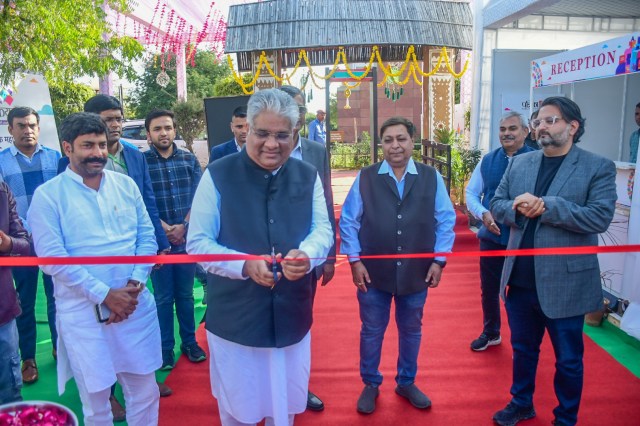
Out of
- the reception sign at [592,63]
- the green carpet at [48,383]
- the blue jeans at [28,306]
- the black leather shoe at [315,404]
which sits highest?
the reception sign at [592,63]

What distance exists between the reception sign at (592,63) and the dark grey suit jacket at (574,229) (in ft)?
7.79

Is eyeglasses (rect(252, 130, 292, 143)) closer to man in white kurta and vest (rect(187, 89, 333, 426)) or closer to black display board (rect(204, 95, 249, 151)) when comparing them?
man in white kurta and vest (rect(187, 89, 333, 426))

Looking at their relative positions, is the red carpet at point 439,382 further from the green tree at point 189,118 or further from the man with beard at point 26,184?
the green tree at point 189,118

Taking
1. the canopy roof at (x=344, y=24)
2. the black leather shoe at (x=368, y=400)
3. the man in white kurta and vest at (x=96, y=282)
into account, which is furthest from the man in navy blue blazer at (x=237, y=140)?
the canopy roof at (x=344, y=24)

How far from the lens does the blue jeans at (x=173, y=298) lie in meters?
3.68

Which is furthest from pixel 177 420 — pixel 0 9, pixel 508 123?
pixel 0 9

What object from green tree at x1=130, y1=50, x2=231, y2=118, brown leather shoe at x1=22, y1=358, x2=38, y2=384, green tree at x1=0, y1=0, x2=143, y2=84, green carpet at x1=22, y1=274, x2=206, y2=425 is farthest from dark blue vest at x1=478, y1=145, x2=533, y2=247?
green tree at x1=130, y1=50, x2=231, y2=118

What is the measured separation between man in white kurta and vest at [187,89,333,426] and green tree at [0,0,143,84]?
4.48 meters

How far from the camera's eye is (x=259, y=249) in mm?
2135

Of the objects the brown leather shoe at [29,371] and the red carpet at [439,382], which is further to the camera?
the brown leather shoe at [29,371]

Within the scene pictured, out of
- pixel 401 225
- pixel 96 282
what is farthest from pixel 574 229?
pixel 96 282

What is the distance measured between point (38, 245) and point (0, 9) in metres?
4.26

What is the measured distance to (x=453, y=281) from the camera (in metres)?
5.64

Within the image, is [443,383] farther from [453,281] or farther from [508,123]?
[453,281]
